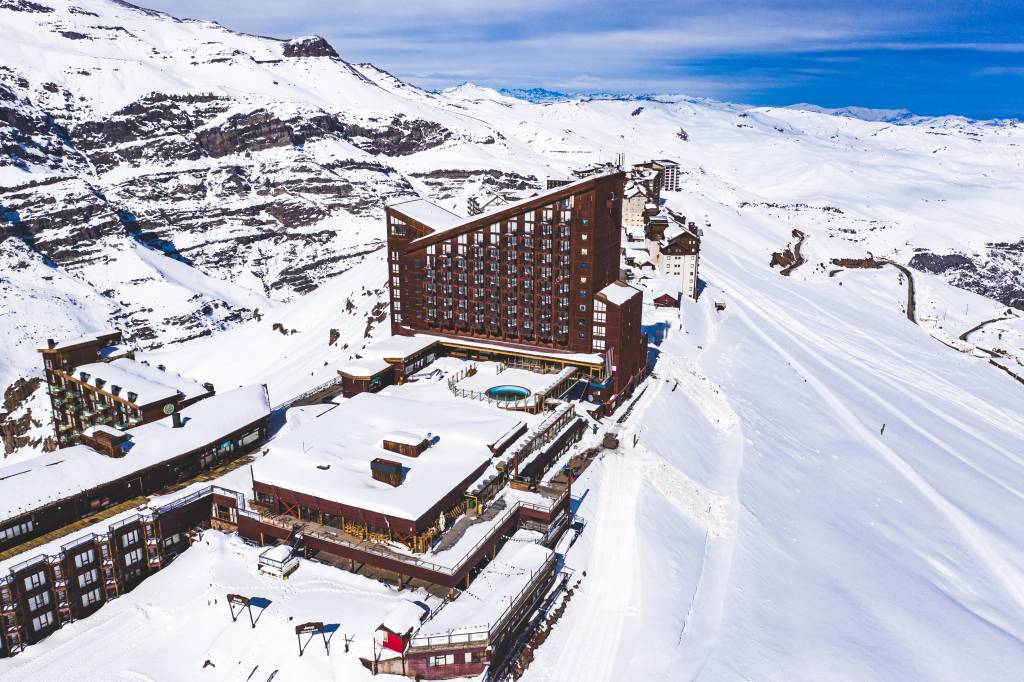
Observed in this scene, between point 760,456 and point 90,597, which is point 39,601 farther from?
point 760,456

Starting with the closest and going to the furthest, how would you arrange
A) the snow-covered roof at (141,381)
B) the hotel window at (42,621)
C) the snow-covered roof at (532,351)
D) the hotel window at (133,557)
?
1. the hotel window at (42,621)
2. the hotel window at (133,557)
3. the snow-covered roof at (141,381)
4. the snow-covered roof at (532,351)

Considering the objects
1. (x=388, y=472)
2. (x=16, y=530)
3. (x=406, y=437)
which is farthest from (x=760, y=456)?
(x=16, y=530)

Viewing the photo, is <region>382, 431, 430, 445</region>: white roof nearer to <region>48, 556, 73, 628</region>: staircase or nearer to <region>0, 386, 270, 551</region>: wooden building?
<region>0, 386, 270, 551</region>: wooden building

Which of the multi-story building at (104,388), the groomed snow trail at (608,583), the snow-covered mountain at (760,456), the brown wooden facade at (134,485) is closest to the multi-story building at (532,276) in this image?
the snow-covered mountain at (760,456)

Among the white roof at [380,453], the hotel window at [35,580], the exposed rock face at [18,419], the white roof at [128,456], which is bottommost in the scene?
the exposed rock face at [18,419]

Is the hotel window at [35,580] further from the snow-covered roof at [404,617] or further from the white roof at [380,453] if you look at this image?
the snow-covered roof at [404,617]

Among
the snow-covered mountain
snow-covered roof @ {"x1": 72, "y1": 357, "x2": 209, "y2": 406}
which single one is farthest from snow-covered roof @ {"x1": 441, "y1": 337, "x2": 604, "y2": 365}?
snow-covered roof @ {"x1": 72, "y1": 357, "x2": 209, "y2": 406}

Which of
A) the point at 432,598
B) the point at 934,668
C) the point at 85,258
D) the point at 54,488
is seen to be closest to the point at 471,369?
the point at 432,598
